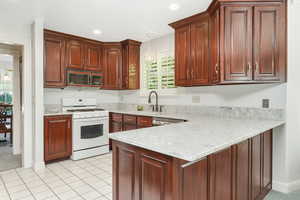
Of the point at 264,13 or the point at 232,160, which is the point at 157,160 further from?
the point at 264,13

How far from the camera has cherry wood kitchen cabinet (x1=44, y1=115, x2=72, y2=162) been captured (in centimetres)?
334

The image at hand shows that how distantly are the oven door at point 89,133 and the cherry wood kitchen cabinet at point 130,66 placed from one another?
1.04 m

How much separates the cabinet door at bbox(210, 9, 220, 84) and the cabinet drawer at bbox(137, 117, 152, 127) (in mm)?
1318

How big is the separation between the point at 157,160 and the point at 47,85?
3.24 m

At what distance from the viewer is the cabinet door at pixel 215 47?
2.46 m

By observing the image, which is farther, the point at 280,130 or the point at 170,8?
the point at 170,8

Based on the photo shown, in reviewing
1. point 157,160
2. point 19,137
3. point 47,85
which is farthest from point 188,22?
point 19,137

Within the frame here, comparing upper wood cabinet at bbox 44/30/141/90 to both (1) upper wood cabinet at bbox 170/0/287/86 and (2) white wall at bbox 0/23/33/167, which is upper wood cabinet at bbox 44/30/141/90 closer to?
(2) white wall at bbox 0/23/33/167

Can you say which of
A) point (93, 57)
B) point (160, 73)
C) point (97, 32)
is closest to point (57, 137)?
point (93, 57)

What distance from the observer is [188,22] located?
10.00 feet

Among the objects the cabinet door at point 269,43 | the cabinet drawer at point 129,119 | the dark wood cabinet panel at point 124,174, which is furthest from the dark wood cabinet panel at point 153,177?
the cabinet drawer at point 129,119

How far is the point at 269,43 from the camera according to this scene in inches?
90.4

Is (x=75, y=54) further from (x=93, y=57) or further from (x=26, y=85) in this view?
(x=26, y=85)

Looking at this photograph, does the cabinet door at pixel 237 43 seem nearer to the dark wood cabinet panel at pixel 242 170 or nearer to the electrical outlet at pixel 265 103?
the electrical outlet at pixel 265 103
